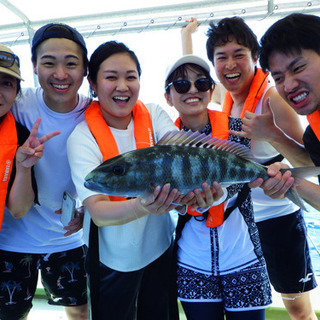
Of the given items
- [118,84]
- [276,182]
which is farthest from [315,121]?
[118,84]

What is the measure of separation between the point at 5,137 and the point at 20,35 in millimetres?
2792

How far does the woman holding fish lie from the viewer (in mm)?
1577

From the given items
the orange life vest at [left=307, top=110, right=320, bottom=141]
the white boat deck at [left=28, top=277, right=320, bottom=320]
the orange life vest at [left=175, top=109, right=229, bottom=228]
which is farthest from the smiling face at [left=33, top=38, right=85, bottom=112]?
the white boat deck at [left=28, top=277, right=320, bottom=320]

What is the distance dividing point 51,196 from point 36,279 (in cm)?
75

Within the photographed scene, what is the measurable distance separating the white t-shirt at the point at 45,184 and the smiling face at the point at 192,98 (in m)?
0.67

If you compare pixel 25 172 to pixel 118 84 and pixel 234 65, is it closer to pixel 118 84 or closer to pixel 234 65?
pixel 118 84

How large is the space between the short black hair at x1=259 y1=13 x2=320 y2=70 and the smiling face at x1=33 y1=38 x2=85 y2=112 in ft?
4.06

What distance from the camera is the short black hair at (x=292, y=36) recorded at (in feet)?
5.32

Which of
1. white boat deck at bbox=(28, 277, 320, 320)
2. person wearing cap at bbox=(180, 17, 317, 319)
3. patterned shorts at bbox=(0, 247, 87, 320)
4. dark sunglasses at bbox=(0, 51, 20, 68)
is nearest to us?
dark sunglasses at bbox=(0, 51, 20, 68)

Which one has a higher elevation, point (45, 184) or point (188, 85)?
point (188, 85)

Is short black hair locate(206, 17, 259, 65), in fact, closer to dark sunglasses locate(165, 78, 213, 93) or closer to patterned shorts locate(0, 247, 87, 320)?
dark sunglasses locate(165, 78, 213, 93)

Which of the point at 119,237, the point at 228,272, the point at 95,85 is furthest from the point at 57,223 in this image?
the point at 228,272

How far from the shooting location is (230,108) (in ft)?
8.77

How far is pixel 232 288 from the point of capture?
1616 millimetres
